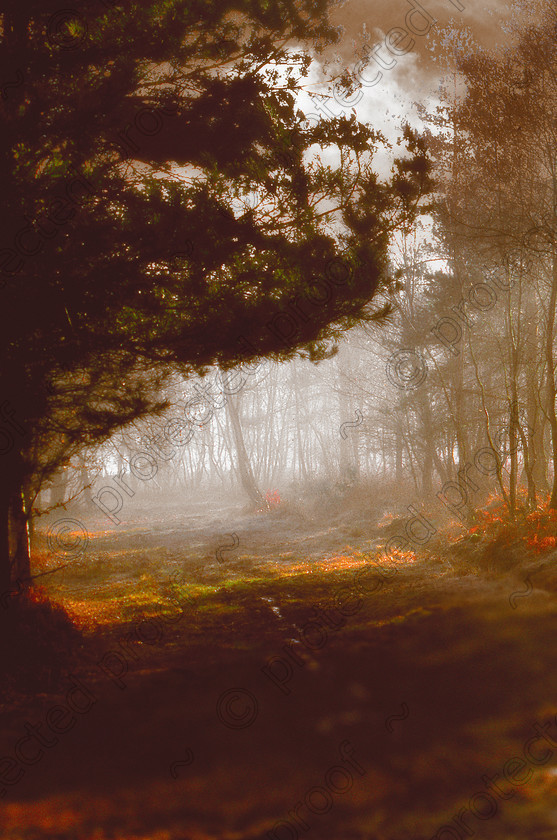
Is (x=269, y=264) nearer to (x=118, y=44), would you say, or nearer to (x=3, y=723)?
(x=118, y=44)

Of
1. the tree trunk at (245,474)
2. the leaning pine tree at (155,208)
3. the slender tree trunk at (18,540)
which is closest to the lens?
the leaning pine tree at (155,208)

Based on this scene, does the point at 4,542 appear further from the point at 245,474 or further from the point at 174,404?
the point at 245,474

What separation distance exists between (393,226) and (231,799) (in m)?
6.01

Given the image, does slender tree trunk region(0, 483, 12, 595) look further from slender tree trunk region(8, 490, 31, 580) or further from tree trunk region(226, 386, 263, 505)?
tree trunk region(226, 386, 263, 505)

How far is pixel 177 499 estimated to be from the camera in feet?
108

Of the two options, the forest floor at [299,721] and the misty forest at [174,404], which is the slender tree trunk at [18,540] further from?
the forest floor at [299,721]

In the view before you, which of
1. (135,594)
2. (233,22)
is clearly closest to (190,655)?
(135,594)

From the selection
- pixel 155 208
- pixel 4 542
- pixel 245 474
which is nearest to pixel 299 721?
pixel 4 542

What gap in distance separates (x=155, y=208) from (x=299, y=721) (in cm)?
487

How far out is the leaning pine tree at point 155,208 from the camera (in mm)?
5105

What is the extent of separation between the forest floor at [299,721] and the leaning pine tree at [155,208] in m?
1.96

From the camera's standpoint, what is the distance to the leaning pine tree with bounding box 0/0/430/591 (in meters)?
5.11

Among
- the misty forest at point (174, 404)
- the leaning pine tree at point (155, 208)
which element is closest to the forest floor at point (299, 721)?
the misty forest at point (174, 404)

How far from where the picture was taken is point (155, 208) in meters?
5.17
